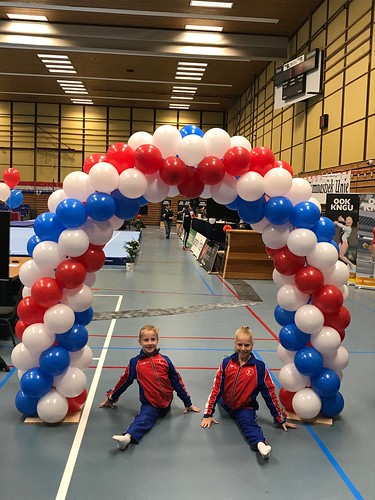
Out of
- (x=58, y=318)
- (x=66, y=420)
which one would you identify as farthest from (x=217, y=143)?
(x=66, y=420)

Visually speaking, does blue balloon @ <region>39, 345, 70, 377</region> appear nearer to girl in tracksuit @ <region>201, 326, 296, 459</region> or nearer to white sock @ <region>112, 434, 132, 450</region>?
white sock @ <region>112, 434, 132, 450</region>

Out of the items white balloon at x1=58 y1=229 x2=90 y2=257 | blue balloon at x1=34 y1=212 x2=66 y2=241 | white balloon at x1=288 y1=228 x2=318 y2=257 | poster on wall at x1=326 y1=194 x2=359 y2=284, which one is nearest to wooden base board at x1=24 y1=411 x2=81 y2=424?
white balloon at x1=58 y1=229 x2=90 y2=257

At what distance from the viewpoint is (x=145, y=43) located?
17.7m

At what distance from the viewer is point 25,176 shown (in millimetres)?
31094

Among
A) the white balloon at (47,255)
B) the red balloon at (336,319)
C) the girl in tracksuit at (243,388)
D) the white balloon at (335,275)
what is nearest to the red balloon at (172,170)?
the white balloon at (47,255)

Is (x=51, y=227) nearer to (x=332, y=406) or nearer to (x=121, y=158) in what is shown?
(x=121, y=158)

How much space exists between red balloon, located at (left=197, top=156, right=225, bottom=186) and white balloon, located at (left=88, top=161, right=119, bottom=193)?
28.5 inches

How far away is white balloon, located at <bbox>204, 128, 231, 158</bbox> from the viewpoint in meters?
3.93

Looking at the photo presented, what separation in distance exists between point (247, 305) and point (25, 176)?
1023 inches

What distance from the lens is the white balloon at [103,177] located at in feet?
12.3

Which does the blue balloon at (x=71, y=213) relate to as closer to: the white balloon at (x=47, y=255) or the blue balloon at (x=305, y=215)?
the white balloon at (x=47, y=255)

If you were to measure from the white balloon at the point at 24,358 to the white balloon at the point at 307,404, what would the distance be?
2306mm

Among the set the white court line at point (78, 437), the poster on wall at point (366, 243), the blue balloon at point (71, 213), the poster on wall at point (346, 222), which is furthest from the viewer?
the poster on wall at point (346, 222)

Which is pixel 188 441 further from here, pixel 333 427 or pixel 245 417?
pixel 333 427
